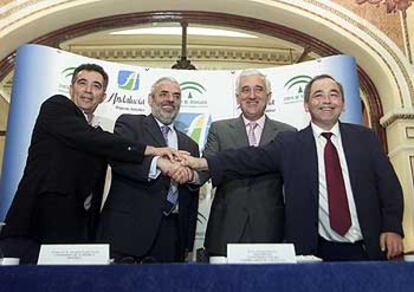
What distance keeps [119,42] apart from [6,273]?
4203mm

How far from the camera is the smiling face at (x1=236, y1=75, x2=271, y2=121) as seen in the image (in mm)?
2477

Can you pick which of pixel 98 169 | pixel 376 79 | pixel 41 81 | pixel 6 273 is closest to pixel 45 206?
pixel 98 169

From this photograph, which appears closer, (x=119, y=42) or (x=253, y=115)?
(x=253, y=115)

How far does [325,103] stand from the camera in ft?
6.91

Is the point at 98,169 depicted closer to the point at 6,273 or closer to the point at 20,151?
the point at 6,273

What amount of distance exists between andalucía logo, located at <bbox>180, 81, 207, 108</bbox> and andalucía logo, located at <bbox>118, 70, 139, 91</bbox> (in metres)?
0.31

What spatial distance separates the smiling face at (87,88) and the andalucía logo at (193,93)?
3.65ft

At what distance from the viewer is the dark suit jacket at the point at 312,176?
1868mm

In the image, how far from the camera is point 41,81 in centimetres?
327

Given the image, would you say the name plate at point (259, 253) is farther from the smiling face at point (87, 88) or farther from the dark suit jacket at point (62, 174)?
the smiling face at point (87, 88)

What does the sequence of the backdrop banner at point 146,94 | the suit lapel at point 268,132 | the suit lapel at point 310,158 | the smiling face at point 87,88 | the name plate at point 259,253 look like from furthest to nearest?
the backdrop banner at point 146,94 → the suit lapel at point 268,132 → the smiling face at point 87,88 → the suit lapel at point 310,158 → the name plate at point 259,253

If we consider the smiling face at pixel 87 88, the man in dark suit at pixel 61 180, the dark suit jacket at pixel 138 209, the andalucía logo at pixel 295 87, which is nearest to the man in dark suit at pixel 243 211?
the dark suit jacket at pixel 138 209

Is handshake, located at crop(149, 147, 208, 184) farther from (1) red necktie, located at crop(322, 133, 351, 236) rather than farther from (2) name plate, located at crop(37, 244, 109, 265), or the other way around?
(2) name plate, located at crop(37, 244, 109, 265)

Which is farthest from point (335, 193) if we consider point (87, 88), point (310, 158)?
point (87, 88)
